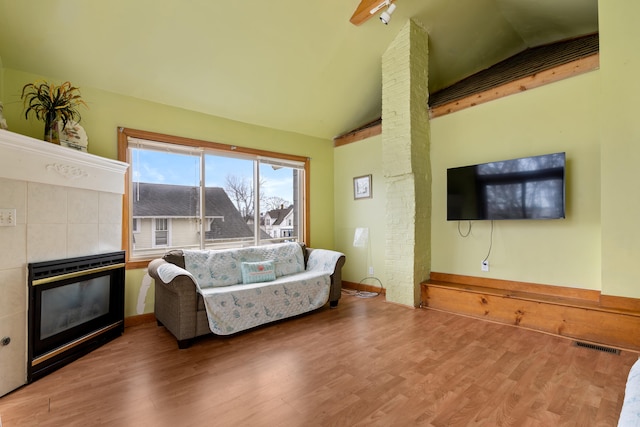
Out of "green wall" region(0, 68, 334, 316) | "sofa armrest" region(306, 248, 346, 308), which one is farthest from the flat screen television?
"green wall" region(0, 68, 334, 316)

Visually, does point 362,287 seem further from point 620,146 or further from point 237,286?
point 620,146

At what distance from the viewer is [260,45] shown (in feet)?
10.3

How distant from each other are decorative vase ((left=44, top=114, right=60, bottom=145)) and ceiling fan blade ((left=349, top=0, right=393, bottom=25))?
2993 mm

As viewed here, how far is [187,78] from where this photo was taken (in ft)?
10.5

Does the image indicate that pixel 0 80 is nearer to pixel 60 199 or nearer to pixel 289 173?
pixel 60 199

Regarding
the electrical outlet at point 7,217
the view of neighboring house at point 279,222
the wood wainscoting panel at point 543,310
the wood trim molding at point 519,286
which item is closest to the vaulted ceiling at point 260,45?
the view of neighboring house at point 279,222

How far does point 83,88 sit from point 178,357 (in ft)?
9.04

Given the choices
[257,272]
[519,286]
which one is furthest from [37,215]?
[519,286]

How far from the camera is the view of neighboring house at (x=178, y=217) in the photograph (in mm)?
3307

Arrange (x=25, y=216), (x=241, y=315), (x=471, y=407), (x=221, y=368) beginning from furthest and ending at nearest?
1. (x=241, y=315)
2. (x=221, y=368)
3. (x=25, y=216)
4. (x=471, y=407)

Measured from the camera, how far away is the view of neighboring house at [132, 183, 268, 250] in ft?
10.8

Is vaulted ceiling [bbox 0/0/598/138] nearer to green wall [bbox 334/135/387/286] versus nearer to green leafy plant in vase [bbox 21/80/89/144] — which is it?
green leafy plant in vase [bbox 21/80/89/144]

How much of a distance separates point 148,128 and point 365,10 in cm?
267

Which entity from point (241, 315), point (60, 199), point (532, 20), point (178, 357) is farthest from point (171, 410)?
point (532, 20)
